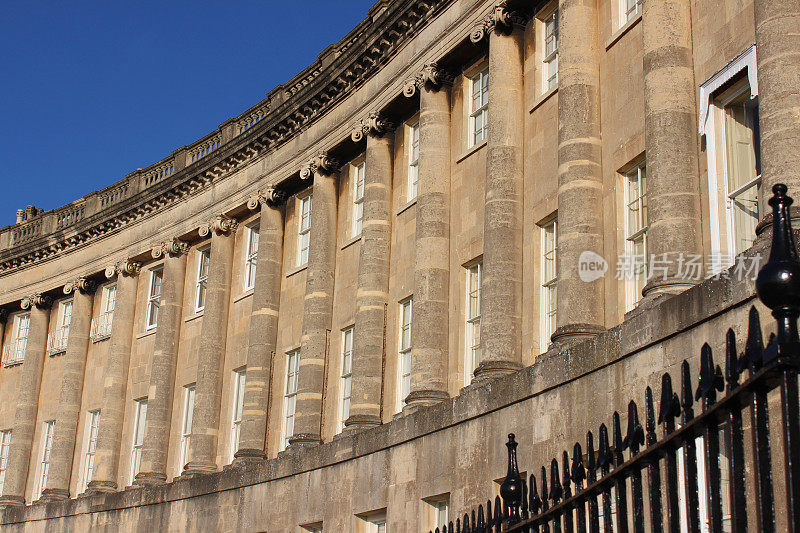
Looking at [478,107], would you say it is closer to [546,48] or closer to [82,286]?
[546,48]

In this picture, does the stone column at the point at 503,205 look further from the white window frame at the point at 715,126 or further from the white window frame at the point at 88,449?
the white window frame at the point at 88,449

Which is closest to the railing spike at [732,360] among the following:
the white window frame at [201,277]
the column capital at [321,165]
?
the column capital at [321,165]

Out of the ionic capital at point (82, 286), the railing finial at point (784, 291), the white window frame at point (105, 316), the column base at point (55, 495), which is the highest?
the ionic capital at point (82, 286)

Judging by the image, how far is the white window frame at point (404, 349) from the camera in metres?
23.1

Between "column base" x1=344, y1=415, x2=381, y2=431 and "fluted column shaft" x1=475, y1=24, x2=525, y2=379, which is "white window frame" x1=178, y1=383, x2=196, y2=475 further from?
"fluted column shaft" x1=475, y1=24, x2=525, y2=379

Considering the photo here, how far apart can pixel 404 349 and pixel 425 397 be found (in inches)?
105

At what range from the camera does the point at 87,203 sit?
3825cm

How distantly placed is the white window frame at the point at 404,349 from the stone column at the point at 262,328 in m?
5.53

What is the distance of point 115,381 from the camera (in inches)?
1315

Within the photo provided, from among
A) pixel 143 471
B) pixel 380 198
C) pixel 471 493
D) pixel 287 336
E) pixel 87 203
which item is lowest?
pixel 471 493

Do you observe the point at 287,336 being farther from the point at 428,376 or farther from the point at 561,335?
the point at 561,335

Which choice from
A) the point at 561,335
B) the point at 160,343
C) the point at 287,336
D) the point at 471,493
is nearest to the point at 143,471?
the point at 160,343

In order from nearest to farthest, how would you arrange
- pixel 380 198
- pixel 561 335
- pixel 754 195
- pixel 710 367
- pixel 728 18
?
pixel 710 367 < pixel 754 195 < pixel 728 18 < pixel 561 335 < pixel 380 198

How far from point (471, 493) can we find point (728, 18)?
29.4 feet
